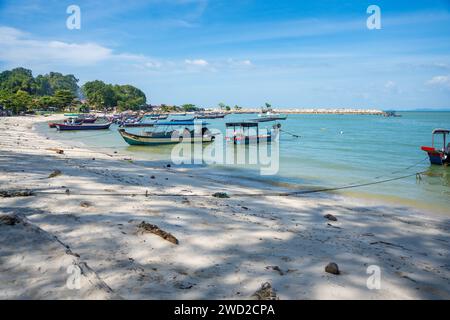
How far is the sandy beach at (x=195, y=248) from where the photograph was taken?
4.32 m

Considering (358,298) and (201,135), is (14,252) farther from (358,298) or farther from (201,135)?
(201,135)

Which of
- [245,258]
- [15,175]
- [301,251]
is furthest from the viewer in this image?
[15,175]

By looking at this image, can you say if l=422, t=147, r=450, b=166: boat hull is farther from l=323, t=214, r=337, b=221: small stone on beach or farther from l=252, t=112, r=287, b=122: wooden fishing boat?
l=252, t=112, r=287, b=122: wooden fishing boat

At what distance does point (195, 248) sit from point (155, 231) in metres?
0.90

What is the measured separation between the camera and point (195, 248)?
5828mm

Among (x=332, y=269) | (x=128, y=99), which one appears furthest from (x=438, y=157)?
(x=128, y=99)

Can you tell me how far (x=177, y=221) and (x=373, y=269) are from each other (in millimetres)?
4045

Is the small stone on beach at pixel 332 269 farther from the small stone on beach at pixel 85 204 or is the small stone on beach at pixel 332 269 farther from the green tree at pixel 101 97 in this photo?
the green tree at pixel 101 97

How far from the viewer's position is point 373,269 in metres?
5.68

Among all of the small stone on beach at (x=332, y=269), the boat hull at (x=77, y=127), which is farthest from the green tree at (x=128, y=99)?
the small stone on beach at (x=332, y=269)

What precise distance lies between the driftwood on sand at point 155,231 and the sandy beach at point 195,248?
2.7 inches
